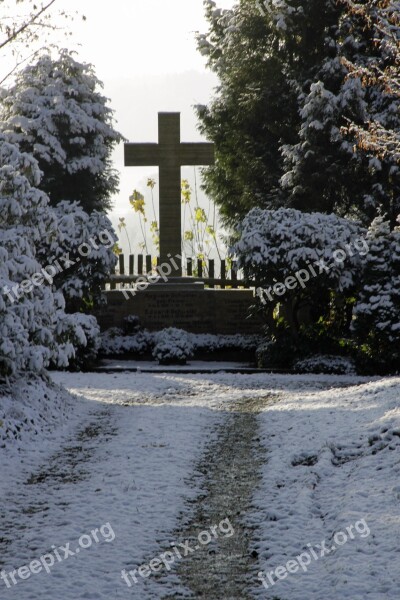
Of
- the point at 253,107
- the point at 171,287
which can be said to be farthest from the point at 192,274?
the point at 253,107

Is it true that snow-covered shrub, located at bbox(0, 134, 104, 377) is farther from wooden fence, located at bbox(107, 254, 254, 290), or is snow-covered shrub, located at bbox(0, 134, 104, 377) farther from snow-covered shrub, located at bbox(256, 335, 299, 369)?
wooden fence, located at bbox(107, 254, 254, 290)

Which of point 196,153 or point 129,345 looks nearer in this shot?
point 129,345

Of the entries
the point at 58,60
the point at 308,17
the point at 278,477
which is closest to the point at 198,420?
the point at 278,477

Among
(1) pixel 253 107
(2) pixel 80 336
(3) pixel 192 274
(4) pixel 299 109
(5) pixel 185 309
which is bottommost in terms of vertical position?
(2) pixel 80 336

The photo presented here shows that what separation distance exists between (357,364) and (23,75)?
11.3 m

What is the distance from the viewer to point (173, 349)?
61.4ft

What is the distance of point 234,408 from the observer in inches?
510

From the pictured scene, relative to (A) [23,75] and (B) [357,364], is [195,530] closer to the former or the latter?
(B) [357,364]

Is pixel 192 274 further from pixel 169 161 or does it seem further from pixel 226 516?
pixel 226 516

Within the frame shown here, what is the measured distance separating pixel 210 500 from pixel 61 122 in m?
14.6

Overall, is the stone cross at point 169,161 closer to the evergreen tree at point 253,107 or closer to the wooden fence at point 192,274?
the wooden fence at point 192,274

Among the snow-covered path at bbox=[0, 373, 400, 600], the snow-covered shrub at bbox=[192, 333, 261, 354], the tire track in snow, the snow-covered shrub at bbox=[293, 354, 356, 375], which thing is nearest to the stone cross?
the snow-covered shrub at bbox=[192, 333, 261, 354]

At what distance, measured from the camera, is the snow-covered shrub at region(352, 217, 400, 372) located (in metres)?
16.0

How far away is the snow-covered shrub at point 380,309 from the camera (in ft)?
52.4
